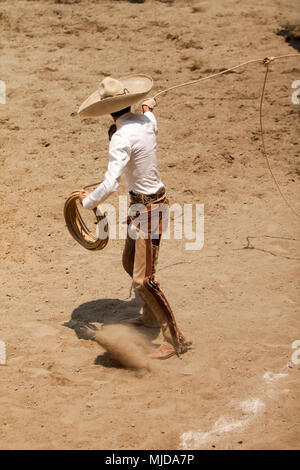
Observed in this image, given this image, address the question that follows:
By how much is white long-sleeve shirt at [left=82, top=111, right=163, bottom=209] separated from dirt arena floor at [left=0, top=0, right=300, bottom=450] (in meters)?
1.24

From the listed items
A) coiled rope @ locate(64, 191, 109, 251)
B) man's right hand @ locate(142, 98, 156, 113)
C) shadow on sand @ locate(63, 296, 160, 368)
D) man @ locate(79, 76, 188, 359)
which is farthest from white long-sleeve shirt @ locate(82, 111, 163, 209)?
shadow on sand @ locate(63, 296, 160, 368)

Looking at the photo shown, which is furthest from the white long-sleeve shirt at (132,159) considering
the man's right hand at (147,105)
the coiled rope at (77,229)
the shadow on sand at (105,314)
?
the shadow on sand at (105,314)

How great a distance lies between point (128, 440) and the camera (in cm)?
381

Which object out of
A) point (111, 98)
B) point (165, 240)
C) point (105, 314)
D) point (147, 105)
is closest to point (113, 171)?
point (111, 98)

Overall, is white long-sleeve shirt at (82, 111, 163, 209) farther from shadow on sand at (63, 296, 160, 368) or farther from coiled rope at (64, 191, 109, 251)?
shadow on sand at (63, 296, 160, 368)

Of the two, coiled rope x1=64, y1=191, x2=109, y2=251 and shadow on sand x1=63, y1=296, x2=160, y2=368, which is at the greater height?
coiled rope x1=64, y1=191, x2=109, y2=251

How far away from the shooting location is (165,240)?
655 cm

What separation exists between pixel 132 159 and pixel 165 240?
219 cm

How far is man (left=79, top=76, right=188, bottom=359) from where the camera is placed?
4.30 m

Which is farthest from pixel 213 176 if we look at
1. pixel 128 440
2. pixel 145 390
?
pixel 128 440

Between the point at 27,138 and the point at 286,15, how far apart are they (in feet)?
16.8

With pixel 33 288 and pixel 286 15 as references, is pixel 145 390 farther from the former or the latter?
pixel 286 15

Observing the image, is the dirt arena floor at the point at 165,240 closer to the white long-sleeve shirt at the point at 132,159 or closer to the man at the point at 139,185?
the man at the point at 139,185

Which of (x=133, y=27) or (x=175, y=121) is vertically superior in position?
(x=133, y=27)
